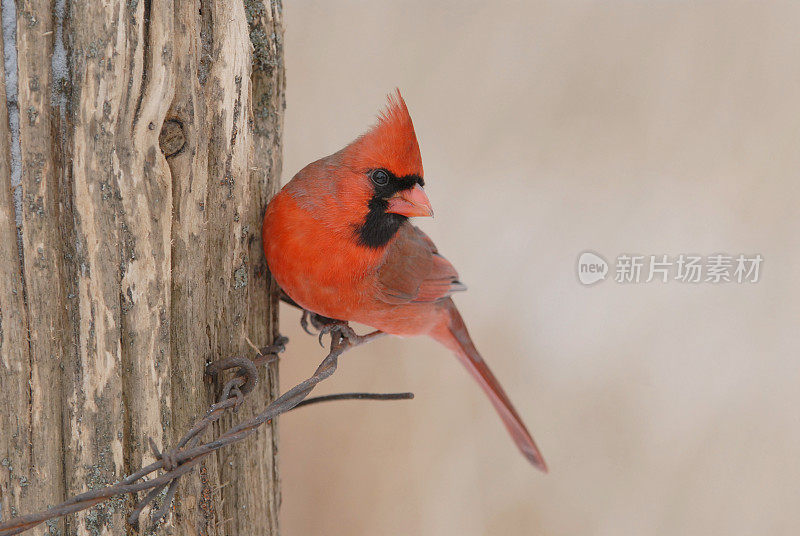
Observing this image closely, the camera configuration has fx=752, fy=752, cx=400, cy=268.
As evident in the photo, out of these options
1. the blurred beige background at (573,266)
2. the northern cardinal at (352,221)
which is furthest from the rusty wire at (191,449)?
the blurred beige background at (573,266)

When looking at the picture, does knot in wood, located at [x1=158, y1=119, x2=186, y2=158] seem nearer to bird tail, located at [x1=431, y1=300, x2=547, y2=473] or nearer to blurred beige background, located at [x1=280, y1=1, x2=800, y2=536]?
bird tail, located at [x1=431, y1=300, x2=547, y2=473]

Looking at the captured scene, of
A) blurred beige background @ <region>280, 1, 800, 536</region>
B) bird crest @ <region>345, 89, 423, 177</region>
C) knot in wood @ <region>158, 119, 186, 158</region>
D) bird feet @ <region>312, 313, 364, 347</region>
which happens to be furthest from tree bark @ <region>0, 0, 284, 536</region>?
blurred beige background @ <region>280, 1, 800, 536</region>

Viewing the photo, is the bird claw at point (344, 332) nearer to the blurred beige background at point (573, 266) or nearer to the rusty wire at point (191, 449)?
the rusty wire at point (191, 449)

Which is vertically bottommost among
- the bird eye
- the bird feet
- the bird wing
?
the bird feet

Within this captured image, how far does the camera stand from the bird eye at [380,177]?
5.52 ft

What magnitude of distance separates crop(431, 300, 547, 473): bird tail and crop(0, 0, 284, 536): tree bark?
1.03 m

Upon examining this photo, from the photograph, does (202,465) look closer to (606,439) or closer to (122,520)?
(122,520)

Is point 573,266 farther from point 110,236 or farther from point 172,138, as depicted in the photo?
point 110,236

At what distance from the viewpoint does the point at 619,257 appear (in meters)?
2.78

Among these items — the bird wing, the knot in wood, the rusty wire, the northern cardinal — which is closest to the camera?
the rusty wire

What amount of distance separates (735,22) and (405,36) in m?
1.21

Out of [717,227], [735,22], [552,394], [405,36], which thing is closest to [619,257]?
[717,227]

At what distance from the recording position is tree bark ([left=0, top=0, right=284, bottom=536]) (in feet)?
3.61

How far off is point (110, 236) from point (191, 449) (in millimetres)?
352
